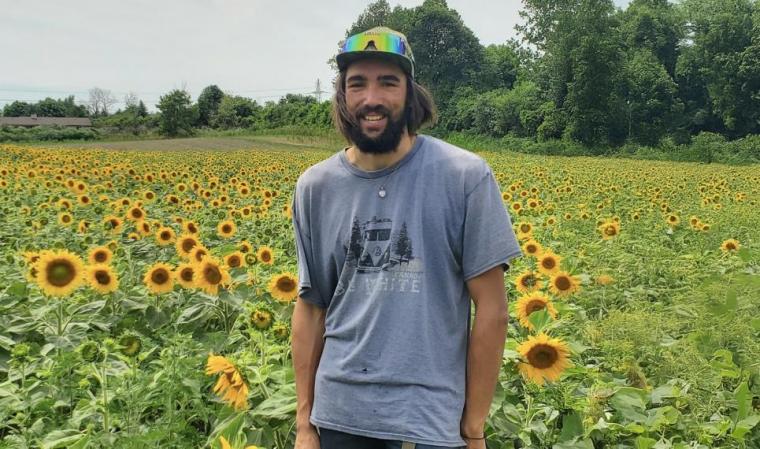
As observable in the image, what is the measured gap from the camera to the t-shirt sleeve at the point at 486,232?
1.52 meters

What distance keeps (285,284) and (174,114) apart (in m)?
46.2

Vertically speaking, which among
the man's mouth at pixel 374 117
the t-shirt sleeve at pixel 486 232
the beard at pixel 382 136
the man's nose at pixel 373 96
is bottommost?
the t-shirt sleeve at pixel 486 232

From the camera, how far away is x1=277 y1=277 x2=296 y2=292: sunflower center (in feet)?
9.82

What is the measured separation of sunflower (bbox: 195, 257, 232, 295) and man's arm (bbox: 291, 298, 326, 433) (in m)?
1.46

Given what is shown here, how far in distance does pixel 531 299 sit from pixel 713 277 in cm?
231

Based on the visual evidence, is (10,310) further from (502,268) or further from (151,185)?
(151,185)

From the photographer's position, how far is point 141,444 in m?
1.87

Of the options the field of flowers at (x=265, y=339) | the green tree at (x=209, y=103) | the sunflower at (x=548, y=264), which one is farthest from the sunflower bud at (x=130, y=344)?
the green tree at (x=209, y=103)

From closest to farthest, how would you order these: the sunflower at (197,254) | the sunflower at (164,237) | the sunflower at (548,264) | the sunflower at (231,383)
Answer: the sunflower at (231,383) < the sunflower at (197,254) < the sunflower at (548,264) < the sunflower at (164,237)

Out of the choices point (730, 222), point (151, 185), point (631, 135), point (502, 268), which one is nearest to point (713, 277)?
point (730, 222)

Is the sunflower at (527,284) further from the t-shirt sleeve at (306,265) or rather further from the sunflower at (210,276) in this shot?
the t-shirt sleeve at (306,265)

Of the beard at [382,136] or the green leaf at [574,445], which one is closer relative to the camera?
the beard at [382,136]

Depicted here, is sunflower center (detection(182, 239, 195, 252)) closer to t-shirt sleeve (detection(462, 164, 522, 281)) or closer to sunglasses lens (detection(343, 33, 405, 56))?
sunglasses lens (detection(343, 33, 405, 56))

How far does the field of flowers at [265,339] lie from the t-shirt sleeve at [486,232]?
2.16 ft
